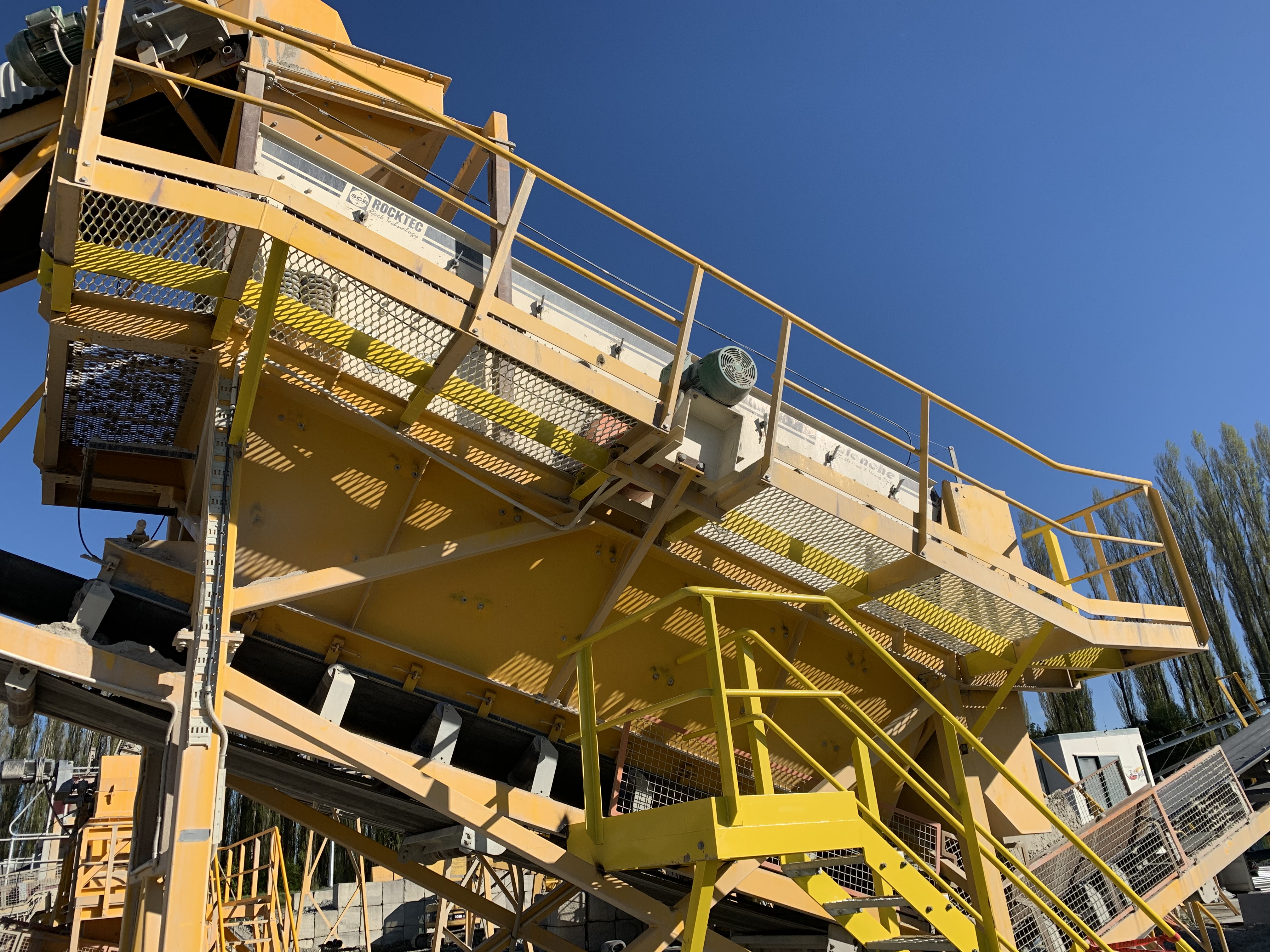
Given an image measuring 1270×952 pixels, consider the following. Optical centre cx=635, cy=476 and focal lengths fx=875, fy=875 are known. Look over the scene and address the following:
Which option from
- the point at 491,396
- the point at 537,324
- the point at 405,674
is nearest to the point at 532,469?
the point at 491,396

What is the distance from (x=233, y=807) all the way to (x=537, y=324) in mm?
33656

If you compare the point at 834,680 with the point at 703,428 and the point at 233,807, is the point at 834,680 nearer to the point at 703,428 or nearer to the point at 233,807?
the point at 703,428

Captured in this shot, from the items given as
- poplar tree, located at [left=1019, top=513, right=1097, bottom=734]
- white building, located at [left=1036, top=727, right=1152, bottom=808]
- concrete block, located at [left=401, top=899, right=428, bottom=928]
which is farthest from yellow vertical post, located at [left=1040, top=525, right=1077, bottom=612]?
poplar tree, located at [left=1019, top=513, right=1097, bottom=734]

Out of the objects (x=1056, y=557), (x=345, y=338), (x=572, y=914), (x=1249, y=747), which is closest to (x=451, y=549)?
(x=345, y=338)

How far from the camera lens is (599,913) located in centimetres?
1702

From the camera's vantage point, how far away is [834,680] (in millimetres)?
7250

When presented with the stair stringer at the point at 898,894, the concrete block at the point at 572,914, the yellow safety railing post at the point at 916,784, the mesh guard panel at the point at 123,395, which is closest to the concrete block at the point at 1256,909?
the yellow safety railing post at the point at 916,784

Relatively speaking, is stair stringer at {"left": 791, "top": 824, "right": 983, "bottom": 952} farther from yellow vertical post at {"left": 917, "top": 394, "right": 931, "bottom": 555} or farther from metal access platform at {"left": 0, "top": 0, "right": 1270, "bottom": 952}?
yellow vertical post at {"left": 917, "top": 394, "right": 931, "bottom": 555}

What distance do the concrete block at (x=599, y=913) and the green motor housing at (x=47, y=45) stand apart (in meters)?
15.9

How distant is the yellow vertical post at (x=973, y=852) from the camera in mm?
5457

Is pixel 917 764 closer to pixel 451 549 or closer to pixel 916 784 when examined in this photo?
pixel 916 784

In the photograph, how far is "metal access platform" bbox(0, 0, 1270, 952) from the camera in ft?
15.0

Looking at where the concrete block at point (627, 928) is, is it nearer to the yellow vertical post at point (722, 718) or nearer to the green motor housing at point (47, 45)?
the yellow vertical post at point (722, 718)

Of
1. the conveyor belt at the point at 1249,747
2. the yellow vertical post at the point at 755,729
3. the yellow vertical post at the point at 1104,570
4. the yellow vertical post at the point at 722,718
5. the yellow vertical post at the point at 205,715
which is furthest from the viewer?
the conveyor belt at the point at 1249,747
